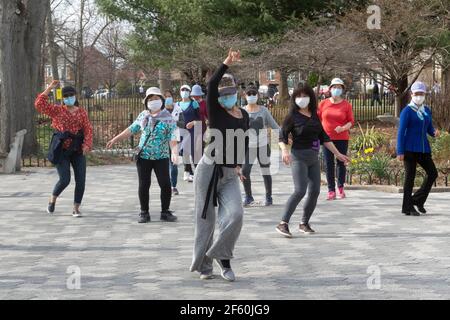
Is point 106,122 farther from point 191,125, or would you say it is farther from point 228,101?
point 228,101

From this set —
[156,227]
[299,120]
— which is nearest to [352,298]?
[299,120]

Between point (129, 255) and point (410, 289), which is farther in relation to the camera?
point (129, 255)

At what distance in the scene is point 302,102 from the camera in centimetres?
909

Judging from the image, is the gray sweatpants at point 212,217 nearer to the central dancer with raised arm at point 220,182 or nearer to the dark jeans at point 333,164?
the central dancer with raised arm at point 220,182

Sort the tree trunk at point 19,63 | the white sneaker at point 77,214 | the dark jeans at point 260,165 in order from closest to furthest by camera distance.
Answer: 1. the white sneaker at point 77,214
2. the dark jeans at point 260,165
3. the tree trunk at point 19,63

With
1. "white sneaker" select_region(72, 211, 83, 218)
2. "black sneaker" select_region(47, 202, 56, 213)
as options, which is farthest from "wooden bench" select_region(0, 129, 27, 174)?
"white sneaker" select_region(72, 211, 83, 218)

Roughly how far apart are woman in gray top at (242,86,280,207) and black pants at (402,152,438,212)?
190 cm

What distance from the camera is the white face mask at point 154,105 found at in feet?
32.8

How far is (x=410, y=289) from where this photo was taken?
21.2 ft

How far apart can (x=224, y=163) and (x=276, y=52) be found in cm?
2159

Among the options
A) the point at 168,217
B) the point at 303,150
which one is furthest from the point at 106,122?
the point at 303,150

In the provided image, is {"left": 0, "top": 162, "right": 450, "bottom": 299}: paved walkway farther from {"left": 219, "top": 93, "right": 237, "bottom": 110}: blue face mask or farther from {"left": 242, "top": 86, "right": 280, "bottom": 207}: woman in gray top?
{"left": 219, "top": 93, "right": 237, "bottom": 110}: blue face mask

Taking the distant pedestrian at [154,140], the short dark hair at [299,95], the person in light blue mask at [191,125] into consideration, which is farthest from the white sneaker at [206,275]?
the person in light blue mask at [191,125]

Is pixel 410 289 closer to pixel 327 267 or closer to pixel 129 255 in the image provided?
pixel 327 267
